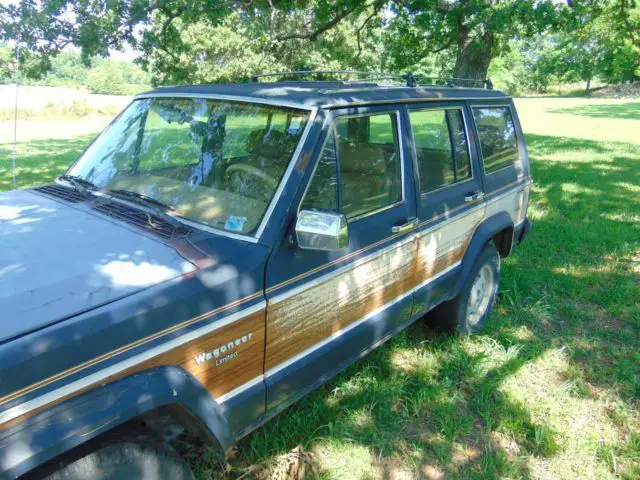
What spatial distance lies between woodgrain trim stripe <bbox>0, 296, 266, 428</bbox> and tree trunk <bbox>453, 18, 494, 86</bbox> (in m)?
8.34

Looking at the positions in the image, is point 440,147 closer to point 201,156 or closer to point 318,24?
point 201,156

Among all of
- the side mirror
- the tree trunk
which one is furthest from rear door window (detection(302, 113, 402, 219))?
the tree trunk

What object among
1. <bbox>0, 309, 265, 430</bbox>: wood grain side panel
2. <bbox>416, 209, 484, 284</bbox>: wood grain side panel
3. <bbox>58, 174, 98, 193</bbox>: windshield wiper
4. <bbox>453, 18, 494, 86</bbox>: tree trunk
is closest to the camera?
<bbox>0, 309, 265, 430</bbox>: wood grain side panel

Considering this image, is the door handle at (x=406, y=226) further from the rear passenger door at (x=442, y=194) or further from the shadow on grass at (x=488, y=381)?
the shadow on grass at (x=488, y=381)

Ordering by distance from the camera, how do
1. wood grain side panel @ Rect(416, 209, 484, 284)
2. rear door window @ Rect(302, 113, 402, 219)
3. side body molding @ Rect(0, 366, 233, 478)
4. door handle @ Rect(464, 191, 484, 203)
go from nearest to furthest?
side body molding @ Rect(0, 366, 233, 478), rear door window @ Rect(302, 113, 402, 219), wood grain side panel @ Rect(416, 209, 484, 284), door handle @ Rect(464, 191, 484, 203)

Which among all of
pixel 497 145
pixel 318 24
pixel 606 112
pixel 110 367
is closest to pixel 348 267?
pixel 110 367

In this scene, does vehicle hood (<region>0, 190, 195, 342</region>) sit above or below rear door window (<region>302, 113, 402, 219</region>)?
below

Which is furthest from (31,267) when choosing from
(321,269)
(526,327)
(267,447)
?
(526,327)

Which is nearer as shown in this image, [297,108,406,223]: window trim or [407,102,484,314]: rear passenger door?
[297,108,406,223]: window trim

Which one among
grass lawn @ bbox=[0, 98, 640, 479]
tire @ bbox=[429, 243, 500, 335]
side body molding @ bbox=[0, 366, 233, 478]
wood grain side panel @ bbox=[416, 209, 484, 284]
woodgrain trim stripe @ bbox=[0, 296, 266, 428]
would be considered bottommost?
grass lawn @ bbox=[0, 98, 640, 479]

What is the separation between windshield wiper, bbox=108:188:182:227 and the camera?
8.04 feet

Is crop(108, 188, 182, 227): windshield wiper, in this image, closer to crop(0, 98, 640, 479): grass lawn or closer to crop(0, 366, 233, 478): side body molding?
crop(0, 366, 233, 478): side body molding

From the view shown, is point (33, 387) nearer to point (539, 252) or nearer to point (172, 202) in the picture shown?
point (172, 202)

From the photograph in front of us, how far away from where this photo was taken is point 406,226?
3051 millimetres
